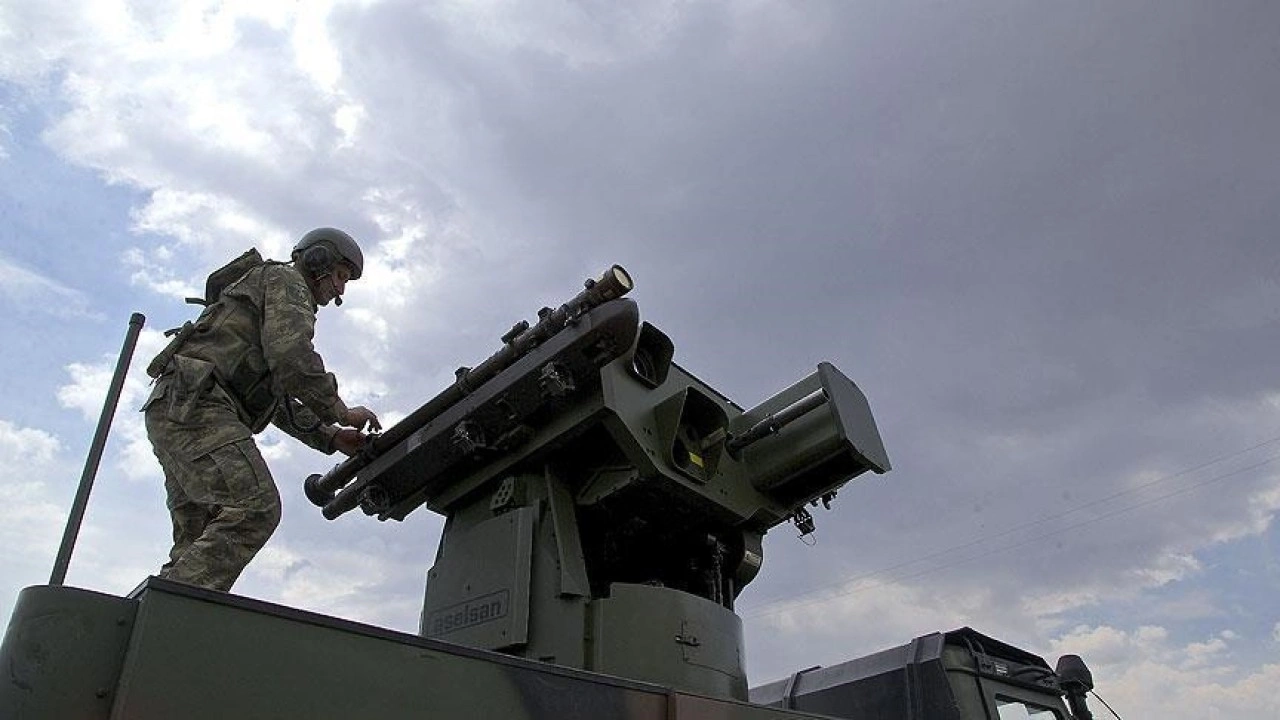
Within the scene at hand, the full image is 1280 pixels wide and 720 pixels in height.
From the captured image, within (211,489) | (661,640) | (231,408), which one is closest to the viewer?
(211,489)

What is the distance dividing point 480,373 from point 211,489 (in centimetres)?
205

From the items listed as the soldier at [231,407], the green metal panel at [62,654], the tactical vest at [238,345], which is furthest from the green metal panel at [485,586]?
the green metal panel at [62,654]

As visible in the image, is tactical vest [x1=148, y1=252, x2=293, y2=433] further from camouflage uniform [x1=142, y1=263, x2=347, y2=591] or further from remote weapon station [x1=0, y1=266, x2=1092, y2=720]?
remote weapon station [x1=0, y1=266, x2=1092, y2=720]

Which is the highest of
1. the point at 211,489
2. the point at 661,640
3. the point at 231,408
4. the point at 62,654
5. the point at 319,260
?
the point at 319,260

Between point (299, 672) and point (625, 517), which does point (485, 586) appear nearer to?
point (625, 517)

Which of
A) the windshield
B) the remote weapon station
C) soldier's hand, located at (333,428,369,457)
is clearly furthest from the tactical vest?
the windshield

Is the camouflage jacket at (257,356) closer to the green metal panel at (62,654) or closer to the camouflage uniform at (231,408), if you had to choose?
the camouflage uniform at (231,408)

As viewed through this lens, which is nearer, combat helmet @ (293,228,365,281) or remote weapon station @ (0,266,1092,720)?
combat helmet @ (293,228,365,281)

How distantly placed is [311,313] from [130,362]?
67 centimetres

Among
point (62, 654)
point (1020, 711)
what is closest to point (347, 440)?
point (62, 654)

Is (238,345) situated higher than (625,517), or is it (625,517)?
(625,517)

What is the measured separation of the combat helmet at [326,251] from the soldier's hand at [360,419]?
1.95 feet

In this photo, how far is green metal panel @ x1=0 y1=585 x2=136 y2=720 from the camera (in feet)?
7.30

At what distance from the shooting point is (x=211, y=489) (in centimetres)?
347
